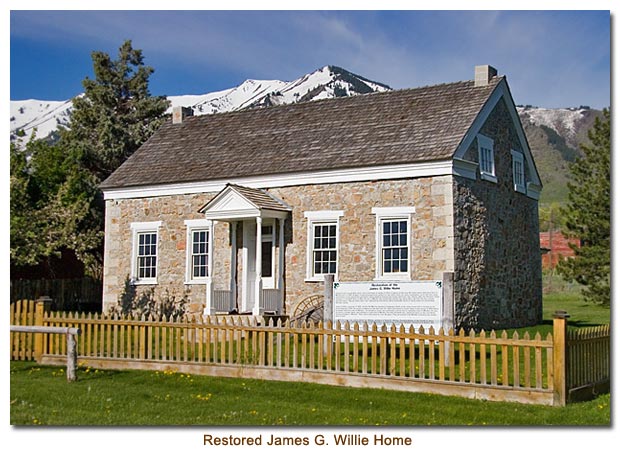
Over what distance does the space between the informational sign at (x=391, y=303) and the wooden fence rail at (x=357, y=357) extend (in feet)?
1.37

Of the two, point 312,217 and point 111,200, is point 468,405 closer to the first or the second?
point 312,217

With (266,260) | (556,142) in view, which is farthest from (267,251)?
(556,142)

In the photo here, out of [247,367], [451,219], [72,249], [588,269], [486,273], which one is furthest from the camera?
[588,269]

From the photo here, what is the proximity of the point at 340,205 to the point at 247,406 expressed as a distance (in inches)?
383

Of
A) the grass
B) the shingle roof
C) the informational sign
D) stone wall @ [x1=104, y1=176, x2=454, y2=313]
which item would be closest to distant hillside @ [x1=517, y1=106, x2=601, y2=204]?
the shingle roof

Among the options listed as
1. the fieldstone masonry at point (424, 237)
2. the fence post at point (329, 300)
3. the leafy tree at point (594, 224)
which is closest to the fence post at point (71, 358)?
the fence post at point (329, 300)

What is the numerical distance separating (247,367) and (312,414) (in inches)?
119

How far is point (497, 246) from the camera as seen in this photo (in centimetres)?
2117

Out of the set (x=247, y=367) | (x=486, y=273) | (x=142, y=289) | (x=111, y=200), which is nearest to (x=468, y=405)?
(x=247, y=367)

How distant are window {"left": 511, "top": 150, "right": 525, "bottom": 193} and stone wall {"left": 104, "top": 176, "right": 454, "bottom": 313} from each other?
467 cm

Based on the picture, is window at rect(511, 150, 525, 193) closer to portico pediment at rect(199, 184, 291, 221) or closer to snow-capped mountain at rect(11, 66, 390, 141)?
snow-capped mountain at rect(11, 66, 390, 141)

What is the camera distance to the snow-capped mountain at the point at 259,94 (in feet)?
80.2

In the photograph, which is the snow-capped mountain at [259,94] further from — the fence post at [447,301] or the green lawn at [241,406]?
the green lawn at [241,406]

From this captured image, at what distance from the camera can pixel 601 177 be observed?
30.8m
